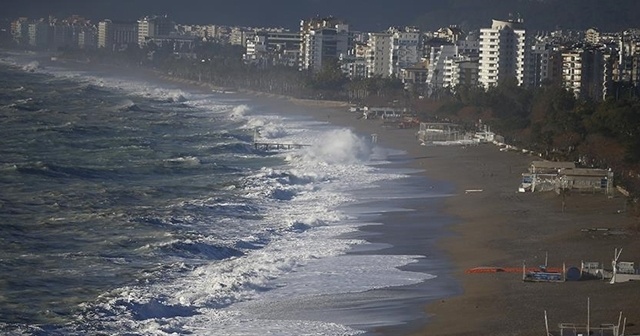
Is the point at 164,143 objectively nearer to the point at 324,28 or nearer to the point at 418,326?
the point at 418,326

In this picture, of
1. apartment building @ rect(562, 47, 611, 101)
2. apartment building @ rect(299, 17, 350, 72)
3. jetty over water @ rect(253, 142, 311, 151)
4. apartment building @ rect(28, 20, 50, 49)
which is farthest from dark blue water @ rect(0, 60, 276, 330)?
apartment building @ rect(28, 20, 50, 49)

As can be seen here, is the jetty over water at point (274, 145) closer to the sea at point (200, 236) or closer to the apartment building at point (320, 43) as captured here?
the sea at point (200, 236)

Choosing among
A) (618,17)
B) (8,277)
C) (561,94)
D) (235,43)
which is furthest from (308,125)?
(618,17)

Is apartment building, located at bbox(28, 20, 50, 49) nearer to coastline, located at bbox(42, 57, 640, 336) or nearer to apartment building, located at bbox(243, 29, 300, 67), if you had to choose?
apartment building, located at bbox(243, 29, 300, 67)

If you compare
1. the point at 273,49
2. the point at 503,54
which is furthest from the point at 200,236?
the point at 273,49

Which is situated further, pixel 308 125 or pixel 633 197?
pixel 308 125

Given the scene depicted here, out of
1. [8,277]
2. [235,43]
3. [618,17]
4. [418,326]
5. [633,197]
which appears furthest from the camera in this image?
[618,17]
